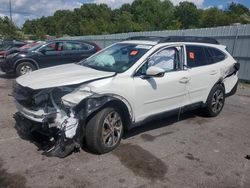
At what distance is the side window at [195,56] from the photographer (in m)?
5.89

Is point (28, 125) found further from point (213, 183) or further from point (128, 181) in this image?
point (213, 183)

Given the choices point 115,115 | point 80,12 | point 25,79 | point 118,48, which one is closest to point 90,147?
point 115,115

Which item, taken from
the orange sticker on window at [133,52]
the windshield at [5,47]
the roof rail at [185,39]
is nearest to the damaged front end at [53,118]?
the orange sticker on window at [133,52]

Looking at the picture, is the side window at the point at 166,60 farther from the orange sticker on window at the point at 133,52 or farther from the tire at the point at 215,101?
the tire at the point at 215,101

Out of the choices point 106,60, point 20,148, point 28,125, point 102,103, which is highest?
point 106,60

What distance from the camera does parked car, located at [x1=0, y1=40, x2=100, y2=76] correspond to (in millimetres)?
11625

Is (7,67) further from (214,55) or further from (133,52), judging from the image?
(214,55)

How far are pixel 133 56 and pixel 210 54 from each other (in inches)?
87.9

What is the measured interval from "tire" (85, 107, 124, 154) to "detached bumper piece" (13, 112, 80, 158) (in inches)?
9.6

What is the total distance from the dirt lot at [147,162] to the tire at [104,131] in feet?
0.46

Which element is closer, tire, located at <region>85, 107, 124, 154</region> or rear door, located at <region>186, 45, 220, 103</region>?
tire, located at <region>85, 107, 124, 154</region>

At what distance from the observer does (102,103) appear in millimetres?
4293

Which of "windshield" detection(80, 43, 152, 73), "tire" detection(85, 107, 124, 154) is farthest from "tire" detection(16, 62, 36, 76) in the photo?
"tire" detection(85, 107, 124, 154)

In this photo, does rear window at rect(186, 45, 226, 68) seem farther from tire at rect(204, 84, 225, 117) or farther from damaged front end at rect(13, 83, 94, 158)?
damaged front end at rect(13, 83, 94, 158)
